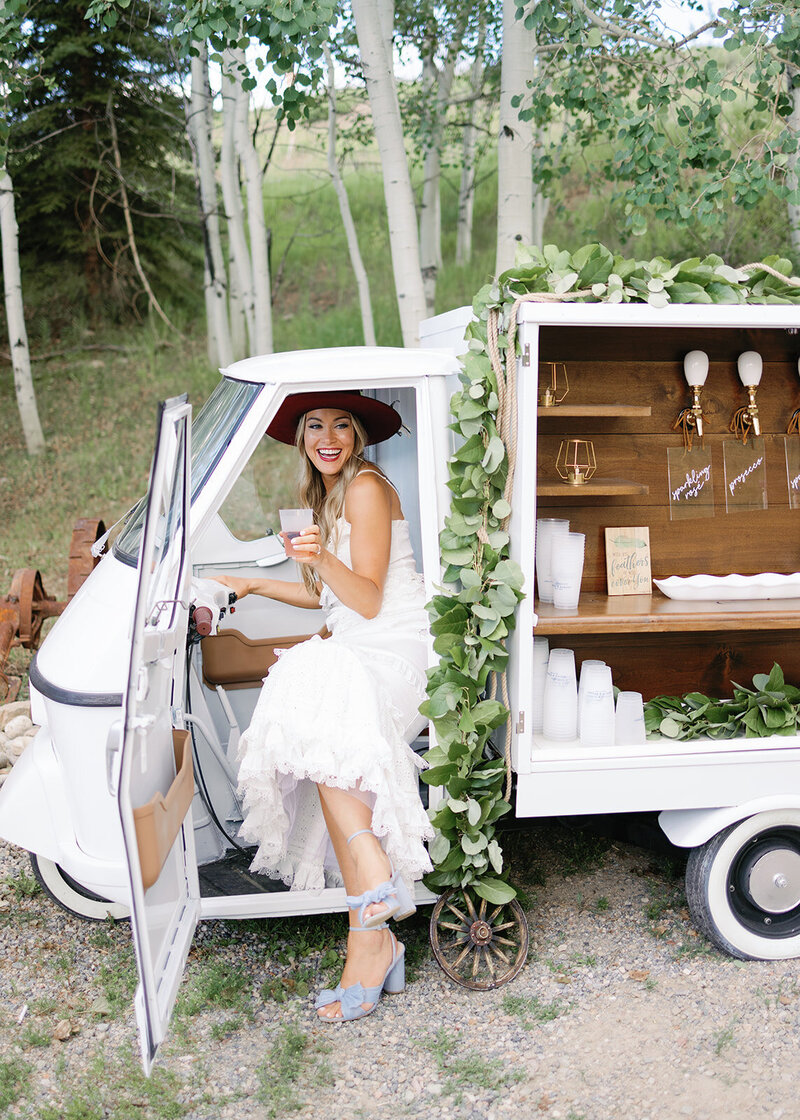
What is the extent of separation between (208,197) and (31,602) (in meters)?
8.57

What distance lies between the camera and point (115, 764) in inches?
93.0

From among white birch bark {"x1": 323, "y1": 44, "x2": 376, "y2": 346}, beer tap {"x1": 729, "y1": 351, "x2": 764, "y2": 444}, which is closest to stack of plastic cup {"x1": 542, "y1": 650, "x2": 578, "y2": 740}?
beer tap {"x1": 729, "y1": 351, "x2": 764, "y2": 444}

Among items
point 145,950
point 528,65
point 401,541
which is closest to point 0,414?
point 528,65

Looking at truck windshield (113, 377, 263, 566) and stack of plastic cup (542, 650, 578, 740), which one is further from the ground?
truck windshield (113, 377, 263, 566)

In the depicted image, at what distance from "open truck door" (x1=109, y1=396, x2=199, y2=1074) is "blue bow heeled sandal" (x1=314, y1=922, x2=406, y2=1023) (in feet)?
1.62

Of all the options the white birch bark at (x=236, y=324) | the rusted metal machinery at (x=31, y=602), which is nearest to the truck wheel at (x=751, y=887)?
the rusted metal machinery at (x=31, y=602)

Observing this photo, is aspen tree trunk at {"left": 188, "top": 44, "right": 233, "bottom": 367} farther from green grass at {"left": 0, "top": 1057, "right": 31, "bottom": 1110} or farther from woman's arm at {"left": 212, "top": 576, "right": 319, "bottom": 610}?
green grass at {"left": 0, "top": 1057, "right": 31, "bottom": 1110}

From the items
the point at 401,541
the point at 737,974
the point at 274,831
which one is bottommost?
the point at 737,974

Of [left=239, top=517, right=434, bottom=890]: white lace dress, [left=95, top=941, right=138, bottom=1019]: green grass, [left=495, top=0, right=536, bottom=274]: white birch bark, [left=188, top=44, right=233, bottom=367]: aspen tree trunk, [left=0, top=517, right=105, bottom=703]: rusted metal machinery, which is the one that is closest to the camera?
[left=239, top=517, right=434, bottom=890]: white lace dress

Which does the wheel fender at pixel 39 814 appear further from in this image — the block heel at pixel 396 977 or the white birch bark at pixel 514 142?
the white birch bark at pixel 514 142

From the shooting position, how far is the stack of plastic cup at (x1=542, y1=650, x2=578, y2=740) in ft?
10.4

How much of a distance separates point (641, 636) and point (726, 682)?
403 mm

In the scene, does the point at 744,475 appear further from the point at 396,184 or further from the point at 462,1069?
the point at 396,184

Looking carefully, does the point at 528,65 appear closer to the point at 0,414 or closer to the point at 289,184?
the point at 0,414
